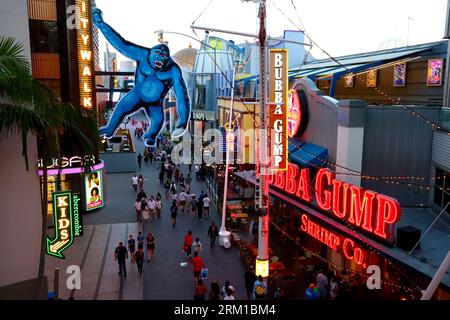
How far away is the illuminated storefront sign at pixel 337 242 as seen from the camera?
1465 cm

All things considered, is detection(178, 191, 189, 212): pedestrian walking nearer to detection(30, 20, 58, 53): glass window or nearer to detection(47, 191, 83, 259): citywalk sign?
detection(30, 20, 58, 53): glass window

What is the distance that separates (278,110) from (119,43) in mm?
8689

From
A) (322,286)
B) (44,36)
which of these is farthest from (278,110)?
(44,36)

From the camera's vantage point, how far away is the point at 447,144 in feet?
51.0

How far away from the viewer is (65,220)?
14.8 m

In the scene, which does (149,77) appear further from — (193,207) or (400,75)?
(193,207)

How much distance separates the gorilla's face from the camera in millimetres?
11102

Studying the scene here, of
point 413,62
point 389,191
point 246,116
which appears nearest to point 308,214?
point 389,191

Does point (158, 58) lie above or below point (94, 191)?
above

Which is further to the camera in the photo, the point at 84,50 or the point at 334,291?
the point at 84,50

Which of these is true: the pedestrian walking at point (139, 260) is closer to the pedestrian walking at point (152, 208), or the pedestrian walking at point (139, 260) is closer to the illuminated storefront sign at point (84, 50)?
the pedestrian walking at point (152, 208)

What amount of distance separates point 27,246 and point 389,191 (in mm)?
13033

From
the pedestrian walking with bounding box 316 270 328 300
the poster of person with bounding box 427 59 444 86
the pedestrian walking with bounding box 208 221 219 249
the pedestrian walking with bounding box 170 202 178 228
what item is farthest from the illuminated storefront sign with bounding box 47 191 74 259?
the poster of person with bounding box 427 59 444 86
